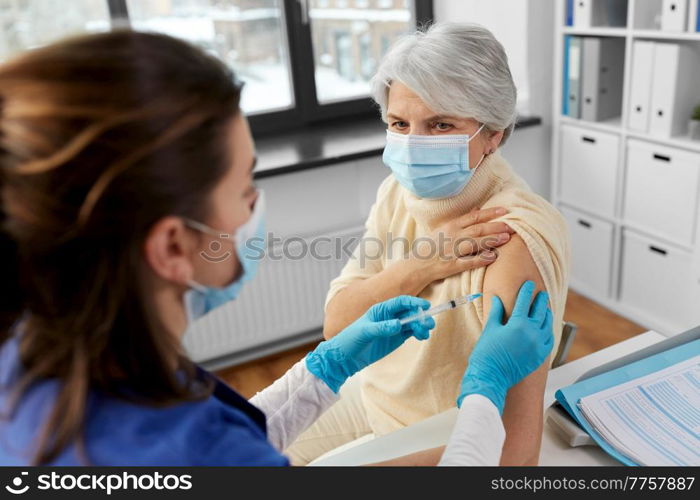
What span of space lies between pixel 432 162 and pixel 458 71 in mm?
196

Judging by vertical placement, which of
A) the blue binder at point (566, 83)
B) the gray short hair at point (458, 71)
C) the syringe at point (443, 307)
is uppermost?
the gray short hair at point (458, 71)

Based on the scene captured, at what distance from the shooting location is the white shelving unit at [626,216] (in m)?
2.33

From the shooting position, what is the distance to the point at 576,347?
257 centimetres

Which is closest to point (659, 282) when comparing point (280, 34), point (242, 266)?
point (280, 34)

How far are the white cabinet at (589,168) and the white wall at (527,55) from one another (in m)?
0.13

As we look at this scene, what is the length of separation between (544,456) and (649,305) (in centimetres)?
186

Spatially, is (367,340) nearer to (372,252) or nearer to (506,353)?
(506,353)

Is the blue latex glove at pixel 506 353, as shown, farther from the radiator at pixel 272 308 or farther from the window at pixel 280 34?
the window at pixel 280 34

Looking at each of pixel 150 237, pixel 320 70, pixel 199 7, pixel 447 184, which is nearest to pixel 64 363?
pixel 150 237

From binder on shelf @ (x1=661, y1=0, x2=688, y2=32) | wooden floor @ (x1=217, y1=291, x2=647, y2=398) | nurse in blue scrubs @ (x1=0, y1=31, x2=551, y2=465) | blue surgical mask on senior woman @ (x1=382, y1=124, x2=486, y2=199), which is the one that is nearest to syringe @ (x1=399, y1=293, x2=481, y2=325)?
blue surgical mask on senior woman @ (x1=382, y1=124, x2=486, y2=199)

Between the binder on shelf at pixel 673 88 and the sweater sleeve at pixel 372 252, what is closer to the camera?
the sweater sleeve at pixel 372 252

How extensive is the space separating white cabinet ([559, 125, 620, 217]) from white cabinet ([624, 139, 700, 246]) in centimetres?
8

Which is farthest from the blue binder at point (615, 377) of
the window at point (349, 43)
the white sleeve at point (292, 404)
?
the window at point (349, 43)

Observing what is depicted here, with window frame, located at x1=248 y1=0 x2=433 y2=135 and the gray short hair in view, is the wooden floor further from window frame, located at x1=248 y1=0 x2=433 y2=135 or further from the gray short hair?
the gray short hair
